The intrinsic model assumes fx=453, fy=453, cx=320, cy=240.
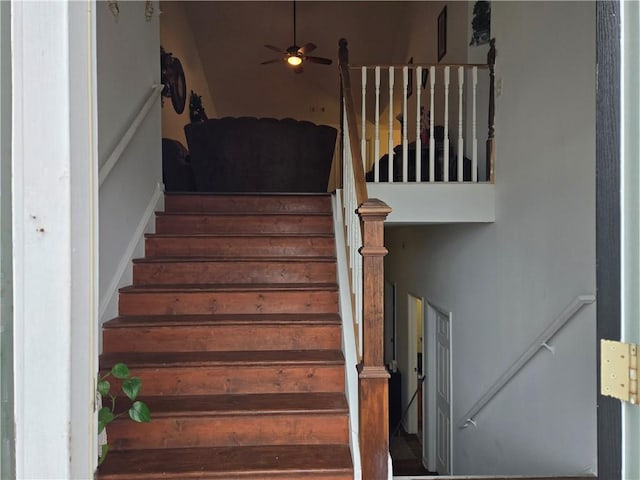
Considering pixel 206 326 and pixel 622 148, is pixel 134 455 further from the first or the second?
pixel 622 148

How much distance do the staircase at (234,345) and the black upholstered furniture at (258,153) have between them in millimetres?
614

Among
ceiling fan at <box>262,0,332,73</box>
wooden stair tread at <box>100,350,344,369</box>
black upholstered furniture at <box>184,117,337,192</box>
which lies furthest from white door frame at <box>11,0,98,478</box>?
ceiling fan at <box>262,0,332,73</box>

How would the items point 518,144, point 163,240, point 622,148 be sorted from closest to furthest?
point 622,148 → point 518,144 → point 163,240

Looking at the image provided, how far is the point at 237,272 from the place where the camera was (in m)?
2.97

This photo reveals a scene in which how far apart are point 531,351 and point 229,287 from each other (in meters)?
1.77

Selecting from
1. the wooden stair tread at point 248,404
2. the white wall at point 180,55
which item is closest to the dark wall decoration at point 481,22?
the wooden stair tread at point 248,404

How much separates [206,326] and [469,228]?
6.97 ft

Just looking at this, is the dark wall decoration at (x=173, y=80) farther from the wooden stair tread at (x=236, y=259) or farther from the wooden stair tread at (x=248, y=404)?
the wooden stair tread at (x=248, y=404)

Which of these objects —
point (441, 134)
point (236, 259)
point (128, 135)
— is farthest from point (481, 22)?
point (128, 135)

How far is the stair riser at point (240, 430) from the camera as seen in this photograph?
81.1 inches

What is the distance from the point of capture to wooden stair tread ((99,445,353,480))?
185 centimetres

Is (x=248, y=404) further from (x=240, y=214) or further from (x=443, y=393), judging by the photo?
(x=443, y=393)

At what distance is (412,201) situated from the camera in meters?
3.14

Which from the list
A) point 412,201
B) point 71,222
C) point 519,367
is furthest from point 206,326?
point 71,222
